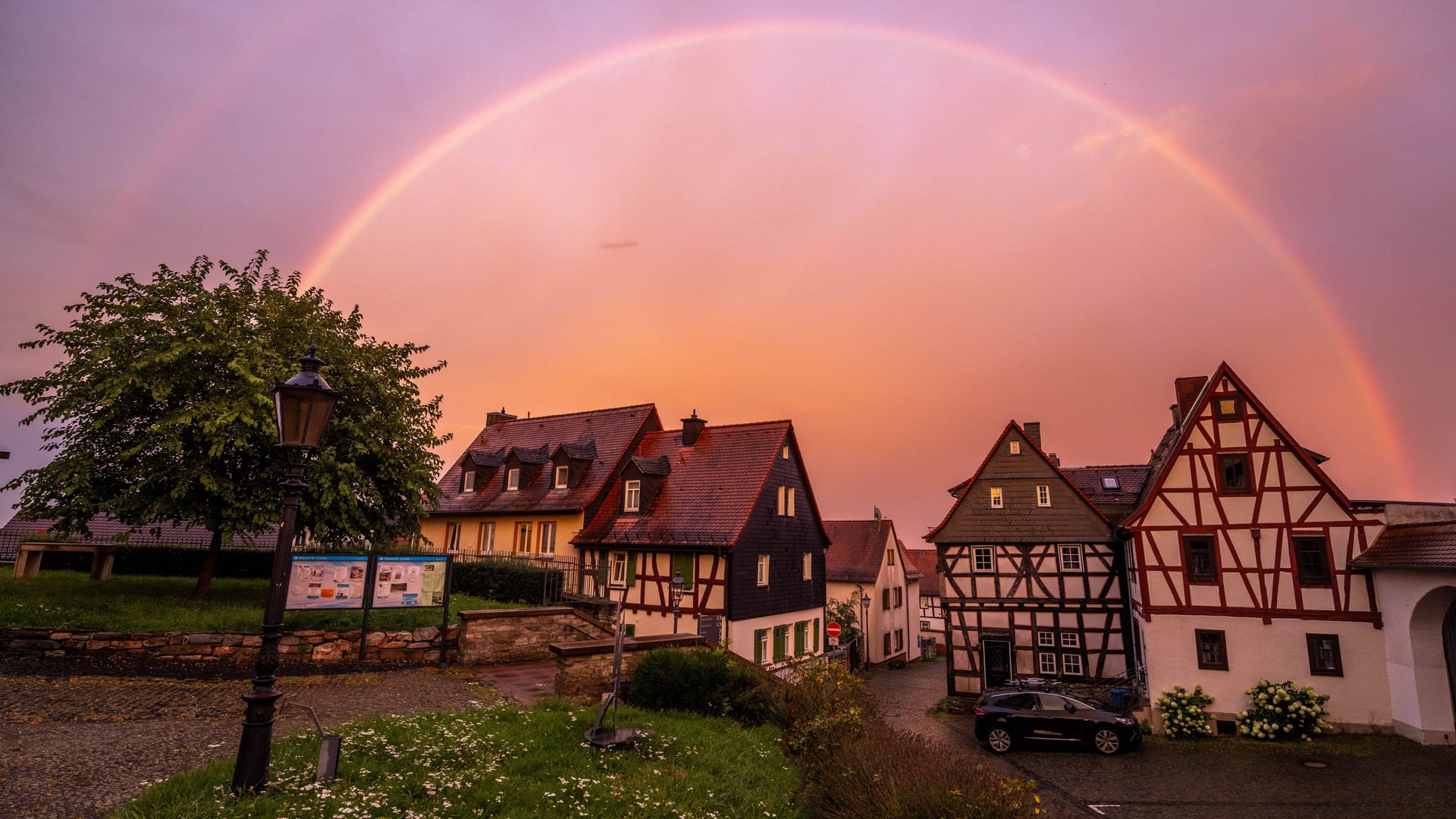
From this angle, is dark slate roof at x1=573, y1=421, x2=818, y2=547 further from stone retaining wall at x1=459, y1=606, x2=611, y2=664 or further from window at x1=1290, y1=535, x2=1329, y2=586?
window at x1=1290, y1=535, x2=1329, y2=586

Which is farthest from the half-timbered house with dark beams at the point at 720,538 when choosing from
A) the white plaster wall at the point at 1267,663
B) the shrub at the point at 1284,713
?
the shrub at the point at 1284,713

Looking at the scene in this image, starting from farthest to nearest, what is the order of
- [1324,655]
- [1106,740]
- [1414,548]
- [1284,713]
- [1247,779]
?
[1324,655]
[1284,713]
[1106,740]
[1414,548]
[1247,779]

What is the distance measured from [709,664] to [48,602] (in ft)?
49.4

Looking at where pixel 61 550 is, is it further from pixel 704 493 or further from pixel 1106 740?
pixel 1106 740

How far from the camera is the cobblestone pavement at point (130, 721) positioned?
23.9 feet

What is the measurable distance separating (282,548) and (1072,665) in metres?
29.2

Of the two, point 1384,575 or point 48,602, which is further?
point 1384,575

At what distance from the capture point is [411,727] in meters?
10.1

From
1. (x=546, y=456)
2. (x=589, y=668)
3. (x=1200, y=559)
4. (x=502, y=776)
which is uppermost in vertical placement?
(x=546, y=456)

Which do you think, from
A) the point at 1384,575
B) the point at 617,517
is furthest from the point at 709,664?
the point at 1384,575

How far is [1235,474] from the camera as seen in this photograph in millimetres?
23750

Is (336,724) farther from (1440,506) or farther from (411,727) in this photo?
(1440,506)

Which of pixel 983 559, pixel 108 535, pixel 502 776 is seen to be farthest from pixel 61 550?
pixel 983 559

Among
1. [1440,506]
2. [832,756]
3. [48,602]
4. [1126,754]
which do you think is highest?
[1440,506]
